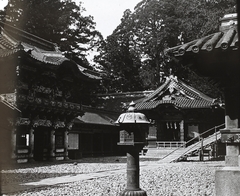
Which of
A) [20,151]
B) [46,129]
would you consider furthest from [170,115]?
[20,151]

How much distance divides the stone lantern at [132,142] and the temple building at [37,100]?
12.6 metres

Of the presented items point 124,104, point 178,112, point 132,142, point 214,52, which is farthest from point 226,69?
point 124,104

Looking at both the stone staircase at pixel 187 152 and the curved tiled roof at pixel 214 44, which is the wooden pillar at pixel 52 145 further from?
the curved tiled roof at pixel 214 44

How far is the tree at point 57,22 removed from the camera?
4012cm

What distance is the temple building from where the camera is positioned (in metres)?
22.1

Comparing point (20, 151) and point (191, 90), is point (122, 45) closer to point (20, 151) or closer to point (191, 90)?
point (191, 90)

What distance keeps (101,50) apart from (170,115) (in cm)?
2054

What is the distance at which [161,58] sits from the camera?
45812 mm

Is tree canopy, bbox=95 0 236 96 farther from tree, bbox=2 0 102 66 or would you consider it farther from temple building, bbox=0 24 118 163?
temple building, bbox=0 24 118 163

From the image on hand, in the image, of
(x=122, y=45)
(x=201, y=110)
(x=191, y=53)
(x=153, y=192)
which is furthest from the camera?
(x=122, y=45)

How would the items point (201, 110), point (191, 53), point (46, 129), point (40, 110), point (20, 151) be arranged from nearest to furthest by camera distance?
point (191, 53) → point (20, 151) → point (40, 110) → point (46, 129) → point (201, 110)

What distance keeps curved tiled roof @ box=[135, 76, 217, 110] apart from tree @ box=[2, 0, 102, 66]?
550 inches

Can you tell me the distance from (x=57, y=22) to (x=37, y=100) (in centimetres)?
2122

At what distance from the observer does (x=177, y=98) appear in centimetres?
3362
